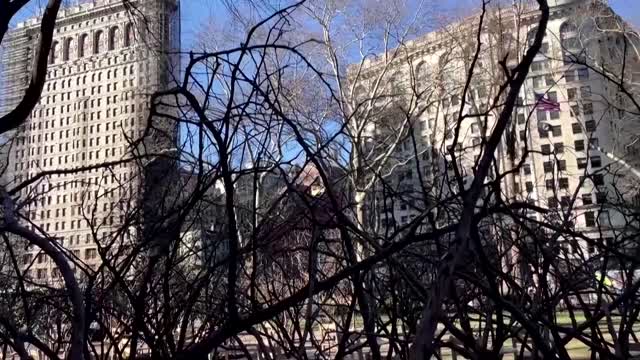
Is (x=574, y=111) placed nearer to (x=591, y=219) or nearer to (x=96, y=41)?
(x=96, y=41)

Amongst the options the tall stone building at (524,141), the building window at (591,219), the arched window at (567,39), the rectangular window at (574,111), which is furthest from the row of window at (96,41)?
the rectangular window at (574,111)

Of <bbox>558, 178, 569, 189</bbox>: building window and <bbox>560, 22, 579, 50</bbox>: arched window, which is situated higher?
<bbox>560, 22, 579, 50</bbox>: arched window

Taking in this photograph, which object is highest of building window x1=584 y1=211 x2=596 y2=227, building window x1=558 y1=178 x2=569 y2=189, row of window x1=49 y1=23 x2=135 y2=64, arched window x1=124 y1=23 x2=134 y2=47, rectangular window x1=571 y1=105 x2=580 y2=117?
rectangular window x1=571 y1=105 x2=580 y2=117

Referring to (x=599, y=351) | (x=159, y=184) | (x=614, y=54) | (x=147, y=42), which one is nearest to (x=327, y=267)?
(x=159, y=184)

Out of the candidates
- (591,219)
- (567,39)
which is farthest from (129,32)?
(567,39)

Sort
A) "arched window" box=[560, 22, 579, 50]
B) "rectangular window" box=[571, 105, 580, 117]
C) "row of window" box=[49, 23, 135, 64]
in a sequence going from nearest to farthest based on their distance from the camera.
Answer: "arched window" box=[560, 22, 579, 50]
"row of window" box=[49, 23, 135, 64]
"rectangular window" box=[571, 105, 580, 117]

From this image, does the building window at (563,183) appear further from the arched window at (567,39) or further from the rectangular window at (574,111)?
the rectangular window at (574,111)

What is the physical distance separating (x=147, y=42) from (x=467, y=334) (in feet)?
5.45

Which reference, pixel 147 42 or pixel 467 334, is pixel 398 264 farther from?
pixel 147 42

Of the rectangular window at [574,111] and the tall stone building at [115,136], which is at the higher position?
the rectangular window at [574,111]

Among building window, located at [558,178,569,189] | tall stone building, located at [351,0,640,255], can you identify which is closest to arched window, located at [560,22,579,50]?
tall stone building, located at [351,0,640,255]

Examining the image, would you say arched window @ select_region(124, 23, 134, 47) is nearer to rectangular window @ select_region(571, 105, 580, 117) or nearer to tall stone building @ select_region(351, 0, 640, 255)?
tall stone building @ select_region(351, 0, 640, 255)

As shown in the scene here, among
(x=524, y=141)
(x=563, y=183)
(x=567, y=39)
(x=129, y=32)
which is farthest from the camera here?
(x=567, y=39)

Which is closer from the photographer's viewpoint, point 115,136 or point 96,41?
point 115,136
